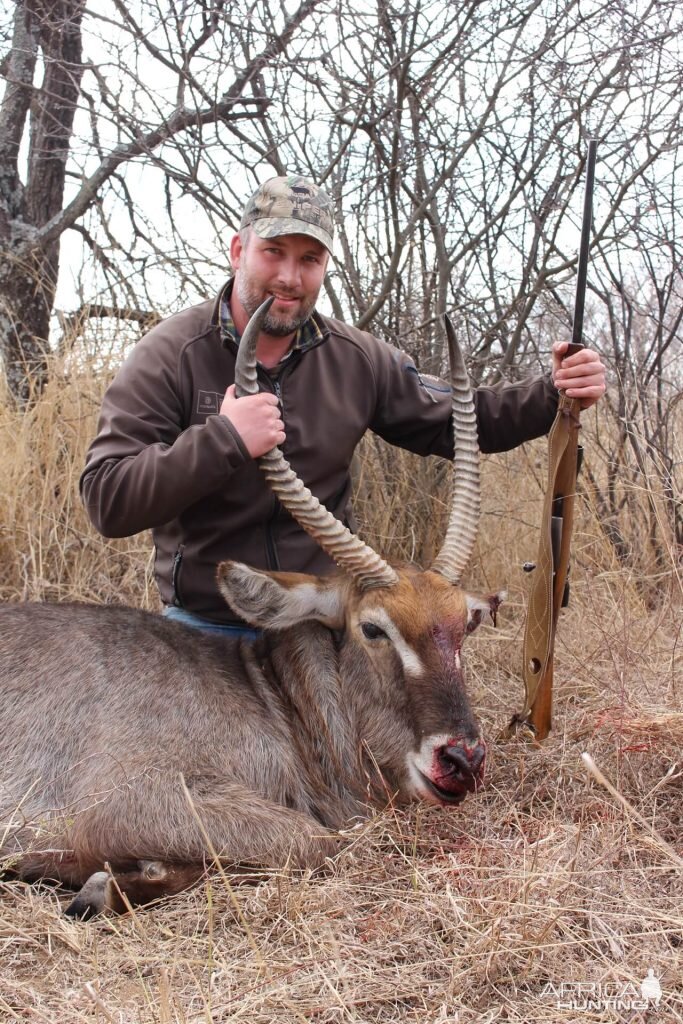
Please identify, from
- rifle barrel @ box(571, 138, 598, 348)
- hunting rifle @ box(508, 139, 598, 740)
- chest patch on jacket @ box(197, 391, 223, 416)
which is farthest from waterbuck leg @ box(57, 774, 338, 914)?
rifle barrel @ box(571, 138, 598, 348)

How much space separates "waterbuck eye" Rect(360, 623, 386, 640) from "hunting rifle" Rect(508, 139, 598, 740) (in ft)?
2.95

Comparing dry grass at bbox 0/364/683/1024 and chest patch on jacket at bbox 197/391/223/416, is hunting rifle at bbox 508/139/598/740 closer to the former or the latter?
dry grass at bbox 0/364/683/1024

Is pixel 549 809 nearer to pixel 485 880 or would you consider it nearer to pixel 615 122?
pixel 485 880

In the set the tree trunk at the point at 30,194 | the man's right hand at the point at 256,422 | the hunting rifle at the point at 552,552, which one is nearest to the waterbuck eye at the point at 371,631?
the man's right hand at the point at 256,422

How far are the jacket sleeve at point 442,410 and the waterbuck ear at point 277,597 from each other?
134 centimetres

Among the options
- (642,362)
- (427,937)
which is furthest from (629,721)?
(642,362)

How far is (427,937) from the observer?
285 cm

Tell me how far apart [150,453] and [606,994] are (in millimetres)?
2462

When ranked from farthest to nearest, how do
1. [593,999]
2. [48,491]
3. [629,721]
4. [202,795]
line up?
[48,491] < [629,721] < [202,795] < [593,999]

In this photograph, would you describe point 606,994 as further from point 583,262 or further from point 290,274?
point 290,274

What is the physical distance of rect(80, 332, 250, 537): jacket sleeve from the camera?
3.85 metres

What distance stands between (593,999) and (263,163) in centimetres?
519

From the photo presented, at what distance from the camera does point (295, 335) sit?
15.5 ft

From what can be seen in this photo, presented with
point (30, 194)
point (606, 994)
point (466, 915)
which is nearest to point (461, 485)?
point (466, 915)
